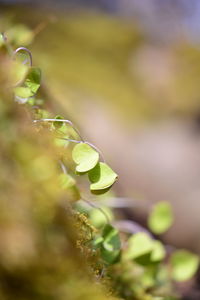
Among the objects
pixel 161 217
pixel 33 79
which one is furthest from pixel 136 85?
pixel 33 79

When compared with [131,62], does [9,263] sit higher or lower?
higher

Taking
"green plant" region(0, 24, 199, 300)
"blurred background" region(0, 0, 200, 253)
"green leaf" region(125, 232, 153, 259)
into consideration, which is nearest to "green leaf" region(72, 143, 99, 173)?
"green plant" region(0, 24, 199, 300)

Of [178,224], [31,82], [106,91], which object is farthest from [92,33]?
[31,82]

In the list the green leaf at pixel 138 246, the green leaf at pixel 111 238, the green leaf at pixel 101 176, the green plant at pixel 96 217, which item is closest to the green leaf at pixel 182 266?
the green plant at pixel 96 217

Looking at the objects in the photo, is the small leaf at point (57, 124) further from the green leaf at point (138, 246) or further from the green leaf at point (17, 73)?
the green leaf at point (138, 246)

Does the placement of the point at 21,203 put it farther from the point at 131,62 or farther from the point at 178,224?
the point at 131,62

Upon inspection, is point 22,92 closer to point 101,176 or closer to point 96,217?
point 101,176

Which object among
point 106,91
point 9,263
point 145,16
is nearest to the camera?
point 9,263
